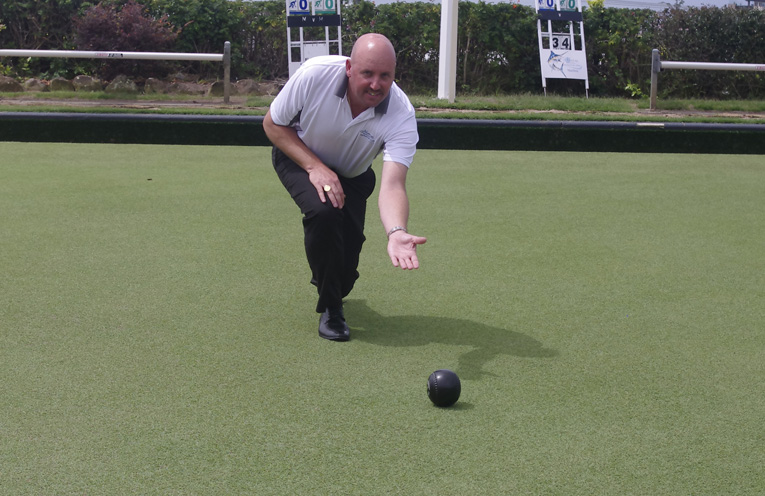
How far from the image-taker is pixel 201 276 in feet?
14.4

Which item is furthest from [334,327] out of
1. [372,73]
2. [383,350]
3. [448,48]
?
[448,48]

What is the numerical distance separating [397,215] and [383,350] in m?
0.53

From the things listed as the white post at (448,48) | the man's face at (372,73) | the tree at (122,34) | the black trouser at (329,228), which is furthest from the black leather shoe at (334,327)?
the tree at (122,34)

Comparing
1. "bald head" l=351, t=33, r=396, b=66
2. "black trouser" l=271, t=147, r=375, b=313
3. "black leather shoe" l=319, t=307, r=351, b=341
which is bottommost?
"black leather shoe" l=319, t=307, r=351, b=341

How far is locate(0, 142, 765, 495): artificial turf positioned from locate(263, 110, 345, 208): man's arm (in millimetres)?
564

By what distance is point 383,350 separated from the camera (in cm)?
343

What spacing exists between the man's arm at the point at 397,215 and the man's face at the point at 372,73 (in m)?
0.27

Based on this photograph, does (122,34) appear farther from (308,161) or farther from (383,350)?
(383,350)

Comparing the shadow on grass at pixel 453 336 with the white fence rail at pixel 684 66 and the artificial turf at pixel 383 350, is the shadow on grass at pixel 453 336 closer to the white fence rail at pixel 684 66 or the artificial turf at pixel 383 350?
the artificial turf at pixel 383 350

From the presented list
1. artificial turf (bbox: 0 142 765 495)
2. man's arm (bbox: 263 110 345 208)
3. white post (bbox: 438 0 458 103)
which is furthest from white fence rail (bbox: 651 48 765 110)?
man's arm (bbox: 263 110 345 208)

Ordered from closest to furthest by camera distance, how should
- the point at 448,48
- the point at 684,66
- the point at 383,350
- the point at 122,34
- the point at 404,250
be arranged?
the point at 404,250
the point at 383,350
the point at 684,66
the point at 448,48
the point at 122,34

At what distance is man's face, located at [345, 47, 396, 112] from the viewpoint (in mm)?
3270

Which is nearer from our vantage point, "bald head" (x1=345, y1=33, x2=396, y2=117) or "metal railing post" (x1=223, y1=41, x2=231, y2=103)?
"bald head" (x1=345, y1=33, x2=396, y2=117)

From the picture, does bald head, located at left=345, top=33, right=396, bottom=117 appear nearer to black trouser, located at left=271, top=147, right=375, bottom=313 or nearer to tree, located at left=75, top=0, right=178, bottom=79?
black trouser, located at left=271, top=147, right=375, bottom=313
